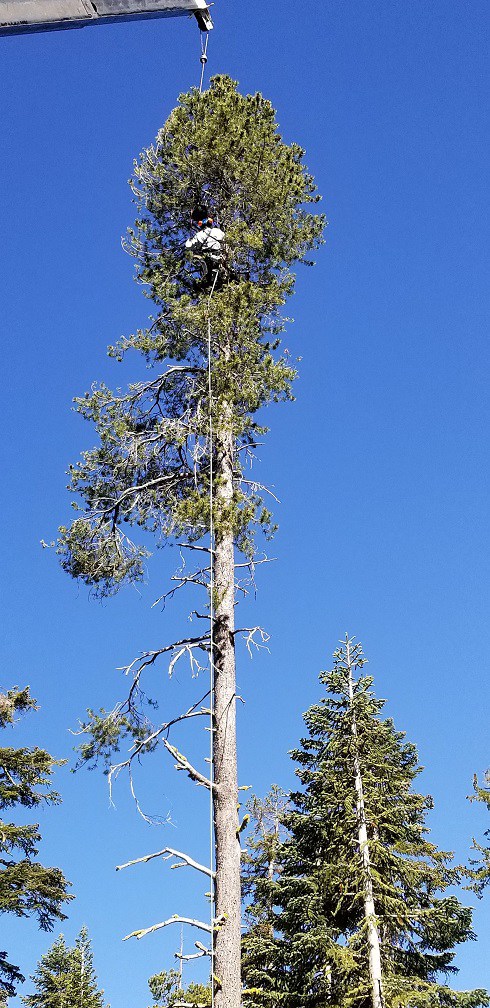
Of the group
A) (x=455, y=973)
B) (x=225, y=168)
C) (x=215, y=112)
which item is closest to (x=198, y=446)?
(x=225, y=168)

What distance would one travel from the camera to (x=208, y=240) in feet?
33.7

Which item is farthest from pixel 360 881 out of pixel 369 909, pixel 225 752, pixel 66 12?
pixel 66 12

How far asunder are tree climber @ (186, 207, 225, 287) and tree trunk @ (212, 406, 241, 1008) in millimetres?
2010

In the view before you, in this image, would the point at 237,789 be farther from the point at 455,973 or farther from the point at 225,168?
the point at 455,973

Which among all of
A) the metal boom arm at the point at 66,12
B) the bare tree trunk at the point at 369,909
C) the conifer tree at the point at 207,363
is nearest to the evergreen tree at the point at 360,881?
the bare tree trunk at the point at 369,909

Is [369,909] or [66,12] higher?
[66,12]

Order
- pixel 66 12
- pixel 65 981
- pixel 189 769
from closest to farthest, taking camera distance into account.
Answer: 1. pixel 66 12
2. pixel 189 769
3. pixel 65 981

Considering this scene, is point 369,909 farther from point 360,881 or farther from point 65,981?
point 65,981

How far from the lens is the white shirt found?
1028 centimetres

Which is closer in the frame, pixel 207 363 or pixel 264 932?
pixel 207 363

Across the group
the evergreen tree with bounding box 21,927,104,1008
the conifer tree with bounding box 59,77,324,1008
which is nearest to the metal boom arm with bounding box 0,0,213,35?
the conifer tree with bounding box 59,77,324,1008

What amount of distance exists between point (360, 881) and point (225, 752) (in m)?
7.45

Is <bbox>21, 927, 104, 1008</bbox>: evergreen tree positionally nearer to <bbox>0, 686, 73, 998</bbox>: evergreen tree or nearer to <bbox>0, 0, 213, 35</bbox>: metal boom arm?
<bbox>0, 686, 73, 998</bbox>: evergreen tree

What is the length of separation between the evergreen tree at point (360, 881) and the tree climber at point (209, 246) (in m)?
8.89
